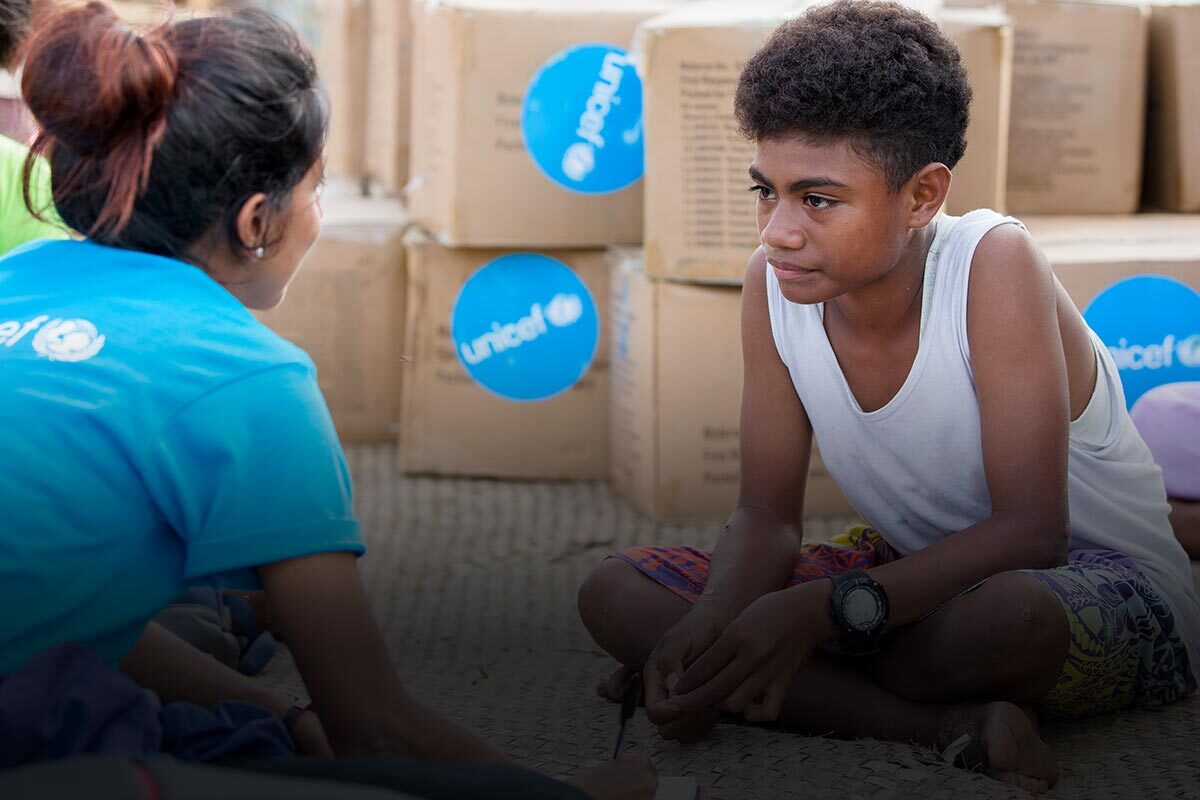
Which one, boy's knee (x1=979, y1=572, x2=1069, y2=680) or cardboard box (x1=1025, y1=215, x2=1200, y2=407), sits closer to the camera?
boy's knee (x1=979, y1=572, x2=1069, y2=680)

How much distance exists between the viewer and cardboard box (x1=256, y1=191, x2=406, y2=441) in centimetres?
308

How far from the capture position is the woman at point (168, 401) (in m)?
1.00

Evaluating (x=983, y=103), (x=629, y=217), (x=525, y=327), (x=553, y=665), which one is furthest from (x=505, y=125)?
(x=553, y=665)

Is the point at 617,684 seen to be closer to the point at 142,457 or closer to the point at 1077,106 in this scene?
the point at 142,457

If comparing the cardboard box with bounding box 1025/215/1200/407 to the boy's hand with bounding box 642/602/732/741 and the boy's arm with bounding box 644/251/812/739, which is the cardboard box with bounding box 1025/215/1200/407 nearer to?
the boy's arm with bounding box 644/251/812/739

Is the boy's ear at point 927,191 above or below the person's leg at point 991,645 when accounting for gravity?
above

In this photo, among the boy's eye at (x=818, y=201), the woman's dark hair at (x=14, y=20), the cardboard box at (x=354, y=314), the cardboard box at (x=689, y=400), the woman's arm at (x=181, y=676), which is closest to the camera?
the woman's arm at (x=181, y=676)

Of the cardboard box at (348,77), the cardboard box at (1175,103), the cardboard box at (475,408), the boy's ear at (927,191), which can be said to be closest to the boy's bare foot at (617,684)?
the boy's ear at (927,191)

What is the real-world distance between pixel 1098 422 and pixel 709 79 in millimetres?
1044

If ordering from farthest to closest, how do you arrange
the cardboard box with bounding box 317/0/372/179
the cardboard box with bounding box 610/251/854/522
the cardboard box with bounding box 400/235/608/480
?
the cardboard box with bounding box 317/0/372/179 < the cardboard box with bounding box 400/235/608/480 < the cardboard box with bounding box 610/251/854/522

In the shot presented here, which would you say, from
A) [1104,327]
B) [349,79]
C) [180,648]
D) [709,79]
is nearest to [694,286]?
[709,79]

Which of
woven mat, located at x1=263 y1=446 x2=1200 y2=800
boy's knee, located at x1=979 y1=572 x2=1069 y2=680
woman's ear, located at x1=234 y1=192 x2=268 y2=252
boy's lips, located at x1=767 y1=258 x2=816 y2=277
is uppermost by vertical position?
woman's ear, located at x1=234 y1=192 x2=268 y2=252

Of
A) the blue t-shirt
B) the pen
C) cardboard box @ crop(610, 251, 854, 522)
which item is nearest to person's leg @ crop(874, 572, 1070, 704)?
the pen

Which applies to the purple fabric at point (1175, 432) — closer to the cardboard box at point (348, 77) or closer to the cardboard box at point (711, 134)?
the cardboard box at point (711, 134)
